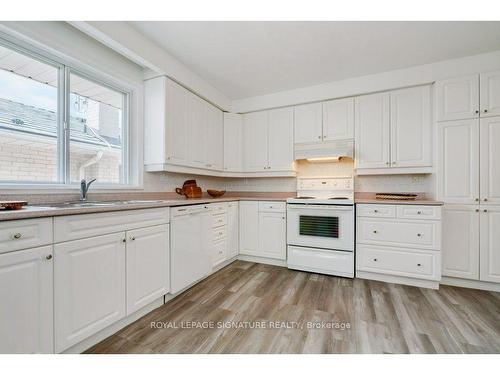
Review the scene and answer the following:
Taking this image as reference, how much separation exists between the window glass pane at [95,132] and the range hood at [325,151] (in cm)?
233

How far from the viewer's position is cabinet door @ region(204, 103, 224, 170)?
3250mm

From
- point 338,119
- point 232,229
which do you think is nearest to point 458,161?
point 338,119

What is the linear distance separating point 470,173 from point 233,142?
9.81ft

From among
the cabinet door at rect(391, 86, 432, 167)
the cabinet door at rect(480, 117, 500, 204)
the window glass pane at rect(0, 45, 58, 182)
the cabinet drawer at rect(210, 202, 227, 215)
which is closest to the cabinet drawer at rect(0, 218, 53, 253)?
the window glass pane at rect(0, 45, 58, 182)

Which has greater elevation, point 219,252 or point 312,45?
point 312,45

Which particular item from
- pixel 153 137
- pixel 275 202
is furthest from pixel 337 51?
pixel 153 137

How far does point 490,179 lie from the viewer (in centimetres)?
238

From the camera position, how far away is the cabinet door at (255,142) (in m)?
3.64

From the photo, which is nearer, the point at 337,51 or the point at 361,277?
the point at 337,51

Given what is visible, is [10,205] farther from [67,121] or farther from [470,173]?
[470,173]

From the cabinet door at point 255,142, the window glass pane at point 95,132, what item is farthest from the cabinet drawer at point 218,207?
the window glass pane at point 95,132

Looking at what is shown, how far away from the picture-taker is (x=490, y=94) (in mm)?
2389
